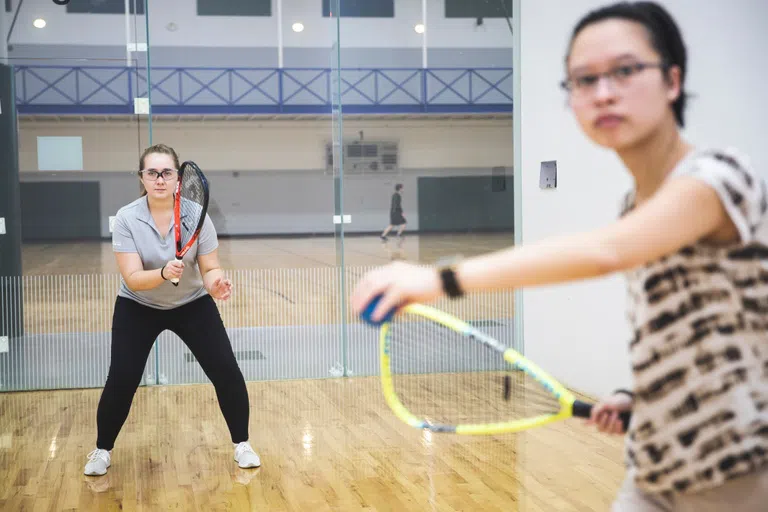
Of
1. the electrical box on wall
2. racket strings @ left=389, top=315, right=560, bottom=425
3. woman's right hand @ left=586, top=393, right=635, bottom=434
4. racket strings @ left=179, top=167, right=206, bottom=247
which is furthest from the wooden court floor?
woman's right hand @ left=586, top=393, right=635, bottom=434

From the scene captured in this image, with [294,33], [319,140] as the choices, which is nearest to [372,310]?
[319,140]

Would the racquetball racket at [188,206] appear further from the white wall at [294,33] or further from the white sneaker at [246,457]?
the white wall at [294,33]

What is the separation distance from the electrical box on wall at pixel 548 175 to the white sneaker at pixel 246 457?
2032 millimetres

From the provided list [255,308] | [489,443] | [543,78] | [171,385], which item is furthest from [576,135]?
[171,385]

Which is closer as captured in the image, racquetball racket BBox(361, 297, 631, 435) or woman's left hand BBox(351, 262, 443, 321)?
woman's left hand BBox(351, 262, 443, 321)

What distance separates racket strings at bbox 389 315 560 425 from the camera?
4.89ft

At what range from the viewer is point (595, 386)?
13.2ft

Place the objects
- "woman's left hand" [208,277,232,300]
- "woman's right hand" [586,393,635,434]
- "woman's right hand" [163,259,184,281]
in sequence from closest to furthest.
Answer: "woman's right hand" [586,393,635,434] → "woman's right hand" [163,259,184,281] → "woman's left hand" [208,277,232,300]

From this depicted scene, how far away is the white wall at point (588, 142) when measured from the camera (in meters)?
2.99

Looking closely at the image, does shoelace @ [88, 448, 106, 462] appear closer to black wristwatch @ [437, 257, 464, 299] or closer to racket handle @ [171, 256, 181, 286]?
racket handle @ [171, 256, 181, 286]

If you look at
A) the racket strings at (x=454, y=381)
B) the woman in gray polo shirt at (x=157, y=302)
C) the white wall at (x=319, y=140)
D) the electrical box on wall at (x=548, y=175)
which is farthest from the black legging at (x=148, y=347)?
the electrical box on wall at (x=548, y=175)

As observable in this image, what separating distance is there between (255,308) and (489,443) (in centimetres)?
185

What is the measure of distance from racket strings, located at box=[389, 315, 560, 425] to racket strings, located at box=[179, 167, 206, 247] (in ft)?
2.78

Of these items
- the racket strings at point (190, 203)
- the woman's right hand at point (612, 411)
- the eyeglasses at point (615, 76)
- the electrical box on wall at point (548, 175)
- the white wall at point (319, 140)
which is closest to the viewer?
the eyeglasses at point (615, 76)
